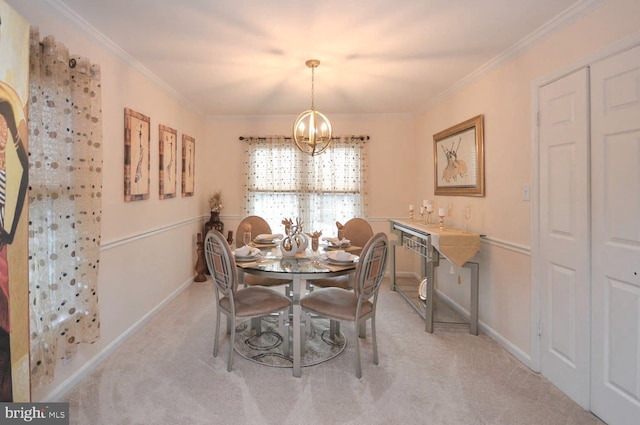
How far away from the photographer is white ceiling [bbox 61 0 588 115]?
2.04 meters

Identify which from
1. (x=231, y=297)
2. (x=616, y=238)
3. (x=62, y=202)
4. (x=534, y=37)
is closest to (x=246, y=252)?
(x=231, y=297)

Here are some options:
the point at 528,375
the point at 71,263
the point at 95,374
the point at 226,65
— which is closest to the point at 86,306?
the point at 71,263

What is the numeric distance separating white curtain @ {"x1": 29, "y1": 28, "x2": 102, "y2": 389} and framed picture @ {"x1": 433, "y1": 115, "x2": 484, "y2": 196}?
3.23 metres

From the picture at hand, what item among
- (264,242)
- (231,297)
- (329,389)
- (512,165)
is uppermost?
(512,165)

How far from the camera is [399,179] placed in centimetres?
488

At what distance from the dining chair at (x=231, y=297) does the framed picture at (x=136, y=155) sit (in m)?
0.99

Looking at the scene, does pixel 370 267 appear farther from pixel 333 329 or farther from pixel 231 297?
pixel 231 297

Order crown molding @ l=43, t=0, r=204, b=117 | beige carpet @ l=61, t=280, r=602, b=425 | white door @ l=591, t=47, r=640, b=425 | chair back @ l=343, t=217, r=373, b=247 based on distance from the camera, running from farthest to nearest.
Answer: chair back @ l=343, t=217, r=373, b=247 → crown molding @ l=43, t=0, r=204, b=117 → beige carpet @ l=61, t=280, r=602, b=425 → white door @ l=591, t=47, r=640, b=425

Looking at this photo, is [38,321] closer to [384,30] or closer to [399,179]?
[384,30]

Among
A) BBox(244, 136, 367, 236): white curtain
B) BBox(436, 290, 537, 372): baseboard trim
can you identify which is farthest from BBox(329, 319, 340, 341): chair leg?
BBox(244, 136, 367, 236): white curtain

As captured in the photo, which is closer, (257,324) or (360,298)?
(360,298)

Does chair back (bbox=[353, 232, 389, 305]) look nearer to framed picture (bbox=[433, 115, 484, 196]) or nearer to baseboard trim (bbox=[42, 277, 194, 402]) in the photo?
framed picture (bbox=[433, 115, 484, 196])
